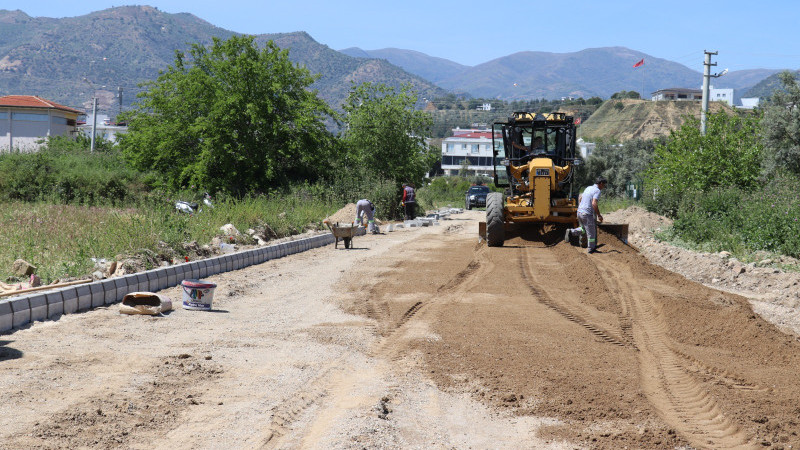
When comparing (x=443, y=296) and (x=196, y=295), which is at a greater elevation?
(x=196, y=295)

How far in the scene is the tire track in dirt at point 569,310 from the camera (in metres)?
8.20

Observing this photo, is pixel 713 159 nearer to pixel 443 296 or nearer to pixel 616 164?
pixel 443 296

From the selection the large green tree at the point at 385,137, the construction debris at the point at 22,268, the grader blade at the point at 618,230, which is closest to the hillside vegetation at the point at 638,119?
the large green tree at the point at 385,137

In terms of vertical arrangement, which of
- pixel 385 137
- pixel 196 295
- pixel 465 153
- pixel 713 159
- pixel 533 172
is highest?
pixel 385 137

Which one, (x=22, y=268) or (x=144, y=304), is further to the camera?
(x=22, y=268)

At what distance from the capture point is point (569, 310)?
993 cm

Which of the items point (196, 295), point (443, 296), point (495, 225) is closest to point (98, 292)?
point (196, 295)

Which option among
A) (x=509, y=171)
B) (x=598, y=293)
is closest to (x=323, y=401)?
(x=598, y=293)

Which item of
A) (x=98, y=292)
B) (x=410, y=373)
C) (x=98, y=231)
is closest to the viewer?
(x=410, y=373)

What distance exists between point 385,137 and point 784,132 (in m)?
17.9

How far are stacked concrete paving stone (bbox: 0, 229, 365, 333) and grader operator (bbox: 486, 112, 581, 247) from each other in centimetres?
744

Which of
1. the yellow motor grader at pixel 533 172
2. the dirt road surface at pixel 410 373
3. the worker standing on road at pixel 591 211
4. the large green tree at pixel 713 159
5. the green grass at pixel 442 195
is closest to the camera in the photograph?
the dirt road surface at pixel 410 373

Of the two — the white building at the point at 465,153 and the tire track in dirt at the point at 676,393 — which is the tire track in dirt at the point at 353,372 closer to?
the tire track in dirt at the point at 676,393

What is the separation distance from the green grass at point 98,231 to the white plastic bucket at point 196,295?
175 cm
